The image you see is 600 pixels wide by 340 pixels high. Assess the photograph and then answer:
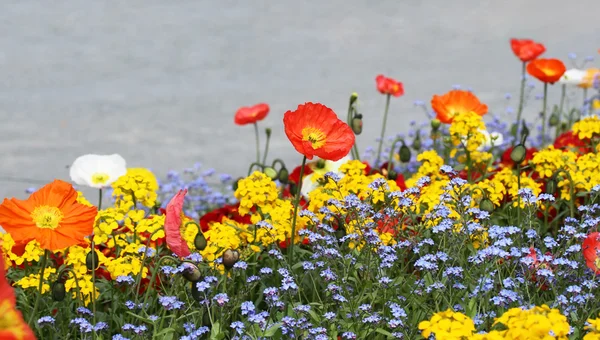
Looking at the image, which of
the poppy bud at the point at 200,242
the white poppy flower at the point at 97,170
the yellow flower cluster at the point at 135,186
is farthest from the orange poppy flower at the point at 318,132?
the white poppy flower at the point at 97,170

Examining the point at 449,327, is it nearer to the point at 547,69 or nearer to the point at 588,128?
the point at 588,128

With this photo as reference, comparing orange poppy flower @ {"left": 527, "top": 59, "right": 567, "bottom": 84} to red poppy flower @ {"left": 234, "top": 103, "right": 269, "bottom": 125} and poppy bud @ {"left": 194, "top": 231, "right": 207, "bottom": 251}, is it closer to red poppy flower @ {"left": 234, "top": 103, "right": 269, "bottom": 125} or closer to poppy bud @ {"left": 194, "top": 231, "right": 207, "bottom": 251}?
red poppy flower @ {"left": 234, "top": 103, "right": 269, "bottom": 125}

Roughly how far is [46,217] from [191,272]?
13.6 inches

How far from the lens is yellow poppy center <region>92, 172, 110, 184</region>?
3346mm

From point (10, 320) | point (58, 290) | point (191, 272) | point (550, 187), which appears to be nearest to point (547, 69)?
point (550, 187)

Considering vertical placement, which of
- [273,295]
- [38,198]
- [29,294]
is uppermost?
[38,198]

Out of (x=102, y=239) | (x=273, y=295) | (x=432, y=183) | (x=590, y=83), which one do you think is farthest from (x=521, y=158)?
(x=590, y=83)

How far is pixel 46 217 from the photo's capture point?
222cm

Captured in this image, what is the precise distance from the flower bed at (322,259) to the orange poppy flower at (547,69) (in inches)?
28.5

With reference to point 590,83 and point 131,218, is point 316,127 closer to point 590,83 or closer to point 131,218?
point 131,218

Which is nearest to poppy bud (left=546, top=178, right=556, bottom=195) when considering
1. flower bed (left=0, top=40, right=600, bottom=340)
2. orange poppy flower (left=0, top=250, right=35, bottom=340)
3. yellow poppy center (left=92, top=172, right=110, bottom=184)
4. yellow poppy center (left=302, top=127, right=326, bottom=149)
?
flower bed (left=0, top=40, right=600, bottom=340)

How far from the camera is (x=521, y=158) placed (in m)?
2.92

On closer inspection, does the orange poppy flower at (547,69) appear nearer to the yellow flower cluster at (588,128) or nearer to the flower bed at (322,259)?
the yellow flower cluster at (588,128)

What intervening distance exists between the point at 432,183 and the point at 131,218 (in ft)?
3.19
